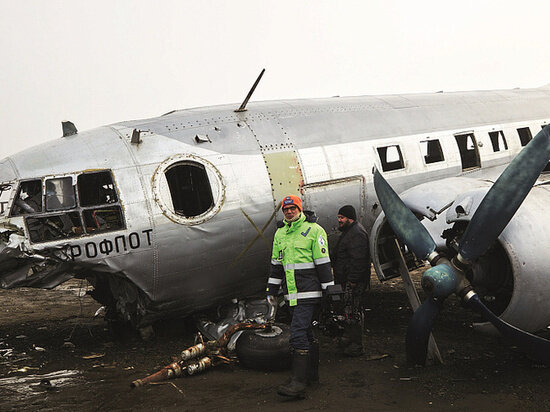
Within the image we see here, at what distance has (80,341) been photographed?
34.2 ft

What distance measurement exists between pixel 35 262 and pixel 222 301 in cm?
294

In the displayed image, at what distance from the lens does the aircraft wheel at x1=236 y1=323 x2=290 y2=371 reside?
824cm

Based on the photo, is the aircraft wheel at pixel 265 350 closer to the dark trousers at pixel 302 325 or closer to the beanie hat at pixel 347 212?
the dark trousers at pixel 302 325

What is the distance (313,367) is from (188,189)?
12.1ft

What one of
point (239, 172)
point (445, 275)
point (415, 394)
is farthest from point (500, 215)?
point (239, 172)

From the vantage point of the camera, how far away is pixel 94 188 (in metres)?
8.73

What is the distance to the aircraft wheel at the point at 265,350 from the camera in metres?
8.24

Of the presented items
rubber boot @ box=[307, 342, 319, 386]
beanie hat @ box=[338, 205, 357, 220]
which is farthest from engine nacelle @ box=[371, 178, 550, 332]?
rubber boot @ box=[307, 342, 319, 386]

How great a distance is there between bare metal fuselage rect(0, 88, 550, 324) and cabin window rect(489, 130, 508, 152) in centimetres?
119

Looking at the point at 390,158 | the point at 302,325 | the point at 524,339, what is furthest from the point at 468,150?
the point at 302,325

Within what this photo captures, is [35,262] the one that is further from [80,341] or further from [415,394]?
[415,394]

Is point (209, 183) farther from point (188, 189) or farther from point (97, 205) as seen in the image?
point (97, 205)

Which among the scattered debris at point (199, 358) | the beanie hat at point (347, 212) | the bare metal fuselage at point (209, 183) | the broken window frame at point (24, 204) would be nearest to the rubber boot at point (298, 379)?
the scattered debris at point (199, 358)

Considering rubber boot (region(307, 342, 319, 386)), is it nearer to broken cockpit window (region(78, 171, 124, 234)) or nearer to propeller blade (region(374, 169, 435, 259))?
propeller blade (region(374, 169, 435, 259))
